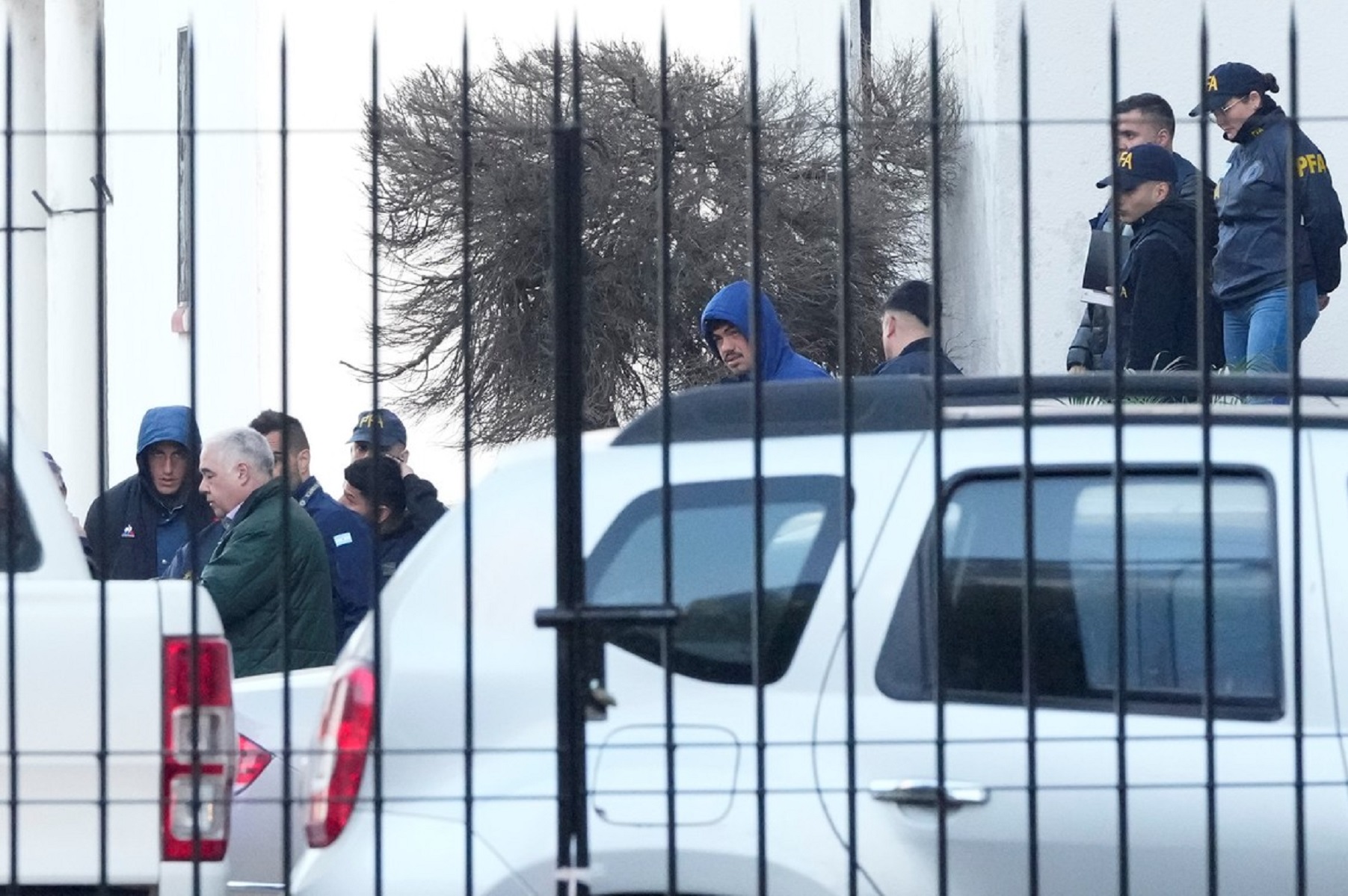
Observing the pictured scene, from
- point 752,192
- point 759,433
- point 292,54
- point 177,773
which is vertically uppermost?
point 292,54

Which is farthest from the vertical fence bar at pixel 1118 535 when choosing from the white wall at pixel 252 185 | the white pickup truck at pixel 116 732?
the white wall at pixel 252 185

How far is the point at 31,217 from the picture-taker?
16422 millimetres

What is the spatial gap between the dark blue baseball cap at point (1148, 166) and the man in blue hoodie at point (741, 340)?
1.03m

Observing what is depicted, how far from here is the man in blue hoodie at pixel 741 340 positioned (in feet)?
19.5

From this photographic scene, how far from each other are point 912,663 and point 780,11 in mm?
14233

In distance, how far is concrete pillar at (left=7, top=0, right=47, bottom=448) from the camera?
52.0ft

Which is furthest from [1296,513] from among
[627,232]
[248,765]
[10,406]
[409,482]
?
[627,232]

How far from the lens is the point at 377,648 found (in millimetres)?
3344

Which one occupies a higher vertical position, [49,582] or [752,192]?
[752,192]

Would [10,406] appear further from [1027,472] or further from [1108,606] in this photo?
[1108,606]

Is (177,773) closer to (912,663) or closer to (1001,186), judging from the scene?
(912,663)

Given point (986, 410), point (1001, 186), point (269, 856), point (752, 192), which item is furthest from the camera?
point (1001, 186)

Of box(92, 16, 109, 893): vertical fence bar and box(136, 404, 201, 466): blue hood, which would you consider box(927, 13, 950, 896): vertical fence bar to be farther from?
box(136, 404, 201, 466): blue hood

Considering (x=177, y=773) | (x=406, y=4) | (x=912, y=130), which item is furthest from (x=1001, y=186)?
(x=177, y=773)
